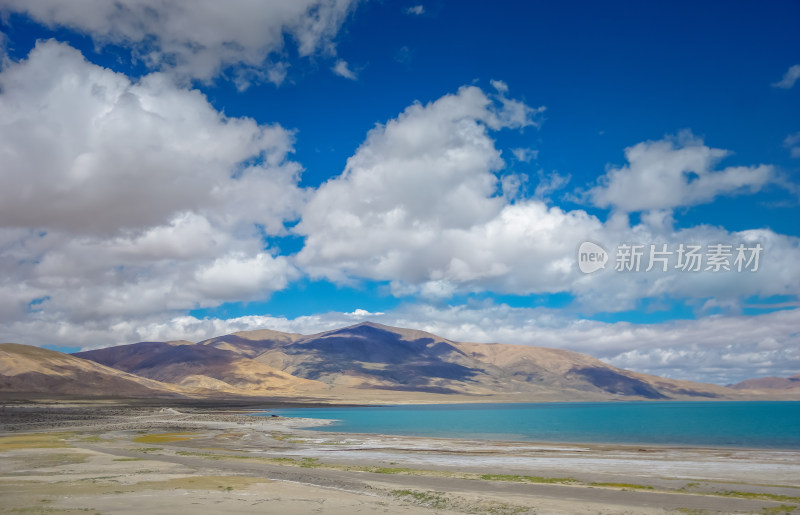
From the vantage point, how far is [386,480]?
30.8m

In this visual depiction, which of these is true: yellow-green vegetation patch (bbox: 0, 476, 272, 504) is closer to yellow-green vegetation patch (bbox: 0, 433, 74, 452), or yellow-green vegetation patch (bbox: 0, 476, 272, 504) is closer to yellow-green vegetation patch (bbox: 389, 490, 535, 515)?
yellow-green vegetation patch (bbox: 389, 490, 535, 515)

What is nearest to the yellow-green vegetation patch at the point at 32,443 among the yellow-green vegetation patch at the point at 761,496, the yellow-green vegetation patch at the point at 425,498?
the yellow-green vegetation patch at the point at 425,498

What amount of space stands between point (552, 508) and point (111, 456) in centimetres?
3039

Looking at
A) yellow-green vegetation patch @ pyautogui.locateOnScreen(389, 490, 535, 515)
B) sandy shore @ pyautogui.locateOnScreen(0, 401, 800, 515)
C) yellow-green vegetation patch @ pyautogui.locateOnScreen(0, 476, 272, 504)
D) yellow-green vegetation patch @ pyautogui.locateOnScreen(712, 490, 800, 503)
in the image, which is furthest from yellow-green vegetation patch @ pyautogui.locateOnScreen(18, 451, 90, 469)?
yellow-green vegetation patch @ pyautogui.locateOnScreen(712, 490, 800, 503)

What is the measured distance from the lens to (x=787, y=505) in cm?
2369

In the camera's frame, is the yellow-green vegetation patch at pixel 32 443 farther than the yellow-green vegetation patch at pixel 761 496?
Yes

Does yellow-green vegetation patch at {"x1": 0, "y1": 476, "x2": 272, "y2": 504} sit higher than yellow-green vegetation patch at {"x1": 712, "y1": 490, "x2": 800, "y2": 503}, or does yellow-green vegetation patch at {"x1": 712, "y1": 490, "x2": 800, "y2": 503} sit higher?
yellow-green vegetation patch at {"x1": 712, "y1": 490, "x2": 800, "y2": 503}

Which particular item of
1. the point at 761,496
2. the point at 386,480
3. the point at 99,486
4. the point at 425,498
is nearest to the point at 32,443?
the point at 99,486

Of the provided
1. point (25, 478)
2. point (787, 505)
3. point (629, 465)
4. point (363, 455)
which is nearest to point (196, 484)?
point (25, 478)

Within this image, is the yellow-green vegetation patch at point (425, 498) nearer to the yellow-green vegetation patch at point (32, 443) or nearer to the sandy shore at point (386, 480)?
the sandy shore at point (386, 480)

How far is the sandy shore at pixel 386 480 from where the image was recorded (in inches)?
889

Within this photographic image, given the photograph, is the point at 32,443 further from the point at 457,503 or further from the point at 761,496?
the point at 761,496

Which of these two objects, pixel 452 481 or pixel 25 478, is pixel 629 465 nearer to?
pixel 452 481

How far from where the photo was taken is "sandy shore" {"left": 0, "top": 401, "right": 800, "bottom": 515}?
22.6 meters
